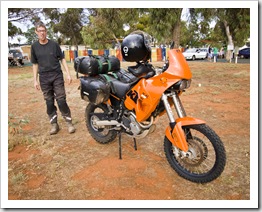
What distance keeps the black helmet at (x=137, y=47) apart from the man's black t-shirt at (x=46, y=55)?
5.00 feet

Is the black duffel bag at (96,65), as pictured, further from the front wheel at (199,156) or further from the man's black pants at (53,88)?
the front wheel at (199,156)

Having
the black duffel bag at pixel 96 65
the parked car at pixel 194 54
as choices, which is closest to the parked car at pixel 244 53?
the parked car at pixel 194 54

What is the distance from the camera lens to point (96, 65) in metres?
3.12

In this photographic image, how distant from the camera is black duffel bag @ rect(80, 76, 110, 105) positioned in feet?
9.59

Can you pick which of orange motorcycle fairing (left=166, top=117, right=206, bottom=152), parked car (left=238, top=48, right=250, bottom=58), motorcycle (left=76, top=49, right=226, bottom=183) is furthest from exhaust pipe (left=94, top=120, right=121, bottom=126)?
parked car (left=238, top=48, right=250, bottom=58)

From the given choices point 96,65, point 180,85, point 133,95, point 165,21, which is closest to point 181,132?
point 180,85

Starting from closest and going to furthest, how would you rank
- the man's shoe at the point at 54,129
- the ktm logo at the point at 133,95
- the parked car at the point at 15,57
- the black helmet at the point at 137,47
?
the black helmet at the point at 137,47, the ktm logo at the point at 133,95, the man's shoe at the point at 54,129, the parked car at the point at 15,57

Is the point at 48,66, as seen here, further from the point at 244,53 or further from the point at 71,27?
the point at 71,27

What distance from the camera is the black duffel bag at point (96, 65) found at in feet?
10.2

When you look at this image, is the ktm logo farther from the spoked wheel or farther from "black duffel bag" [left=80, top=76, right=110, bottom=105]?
the spoked wheel

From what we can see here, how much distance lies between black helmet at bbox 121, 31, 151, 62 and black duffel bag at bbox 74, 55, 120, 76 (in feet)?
Answer: 1.85

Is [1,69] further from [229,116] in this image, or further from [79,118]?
[229,116]

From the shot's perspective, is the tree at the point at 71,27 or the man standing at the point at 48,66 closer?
the man standing at the point at 48,66

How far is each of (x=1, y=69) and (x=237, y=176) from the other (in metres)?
3.02
